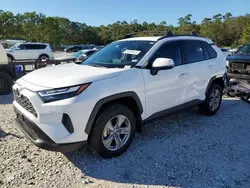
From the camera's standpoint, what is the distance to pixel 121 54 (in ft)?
13.1

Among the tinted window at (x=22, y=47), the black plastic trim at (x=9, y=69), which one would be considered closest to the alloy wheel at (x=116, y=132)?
the black plastic trim at (x=9, y=69)

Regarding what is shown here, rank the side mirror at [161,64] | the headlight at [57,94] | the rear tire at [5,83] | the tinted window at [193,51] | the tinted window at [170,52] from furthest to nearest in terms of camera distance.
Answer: the rear tire at [5,83], the tinted window at [193,51], the tinted window at [170,52], the side mirror at [161,64], the headlight at [57,94]

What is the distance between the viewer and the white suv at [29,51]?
64.4 ft

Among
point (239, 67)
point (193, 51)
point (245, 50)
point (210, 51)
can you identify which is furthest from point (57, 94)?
point (245, 50)

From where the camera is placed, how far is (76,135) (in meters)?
2.88

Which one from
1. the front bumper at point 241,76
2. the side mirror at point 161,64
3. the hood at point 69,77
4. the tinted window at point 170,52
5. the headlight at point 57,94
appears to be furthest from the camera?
the front bumper at point 241,76

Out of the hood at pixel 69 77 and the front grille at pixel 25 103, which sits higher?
the hood at pixel 69 77

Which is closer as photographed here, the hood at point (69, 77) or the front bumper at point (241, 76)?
the hood at point (69, 77)

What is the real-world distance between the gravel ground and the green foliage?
1197 inches

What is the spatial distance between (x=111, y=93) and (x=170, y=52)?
5.18 feet

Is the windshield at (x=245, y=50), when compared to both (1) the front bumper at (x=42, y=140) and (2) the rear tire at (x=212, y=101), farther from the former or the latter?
(1) the front bumper at (x=42, y=140)

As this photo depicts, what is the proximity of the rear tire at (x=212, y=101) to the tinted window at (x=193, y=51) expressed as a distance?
33.0 inches

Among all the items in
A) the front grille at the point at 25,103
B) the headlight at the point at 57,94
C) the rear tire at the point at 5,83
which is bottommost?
the rear tire at the point at 5,83

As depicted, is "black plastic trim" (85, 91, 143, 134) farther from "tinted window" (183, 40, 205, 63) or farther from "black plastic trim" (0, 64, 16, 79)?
"black plastic trim" (0, 64, 16, 79)
